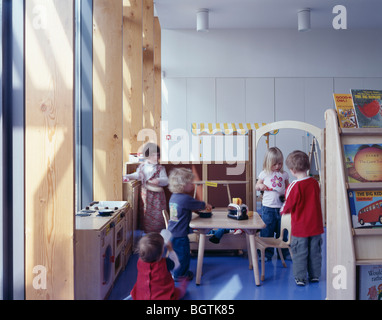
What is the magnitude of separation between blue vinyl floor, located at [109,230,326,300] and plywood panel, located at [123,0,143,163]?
227 cm

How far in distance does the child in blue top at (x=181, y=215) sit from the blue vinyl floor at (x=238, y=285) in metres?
0.24

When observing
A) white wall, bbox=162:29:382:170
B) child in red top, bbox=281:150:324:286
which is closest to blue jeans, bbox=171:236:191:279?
child in red top, bbox=281:150:324:286

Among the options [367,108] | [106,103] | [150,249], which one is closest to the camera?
[367,108]

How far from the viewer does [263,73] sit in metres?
8.91

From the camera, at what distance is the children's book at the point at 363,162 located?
2.12 m

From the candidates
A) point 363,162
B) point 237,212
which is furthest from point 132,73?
point 363,162

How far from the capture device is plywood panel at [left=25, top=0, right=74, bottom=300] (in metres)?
2.25

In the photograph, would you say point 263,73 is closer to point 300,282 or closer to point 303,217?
point 303,217

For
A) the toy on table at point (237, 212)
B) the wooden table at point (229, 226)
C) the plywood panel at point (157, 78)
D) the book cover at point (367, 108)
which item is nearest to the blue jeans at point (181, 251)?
the wooden table at point (229, 226)

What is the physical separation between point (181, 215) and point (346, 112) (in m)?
1.69

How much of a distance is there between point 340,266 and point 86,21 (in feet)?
11.4

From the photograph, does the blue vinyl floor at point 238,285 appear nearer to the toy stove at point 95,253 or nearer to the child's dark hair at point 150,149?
the toy stove at point 95,253

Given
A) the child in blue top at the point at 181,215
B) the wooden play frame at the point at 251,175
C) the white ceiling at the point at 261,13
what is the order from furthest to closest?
the white ceiling at the point at 261,13 < the wooden play frame at the point at 251,175 < the child in blue top at the point at 181,215
